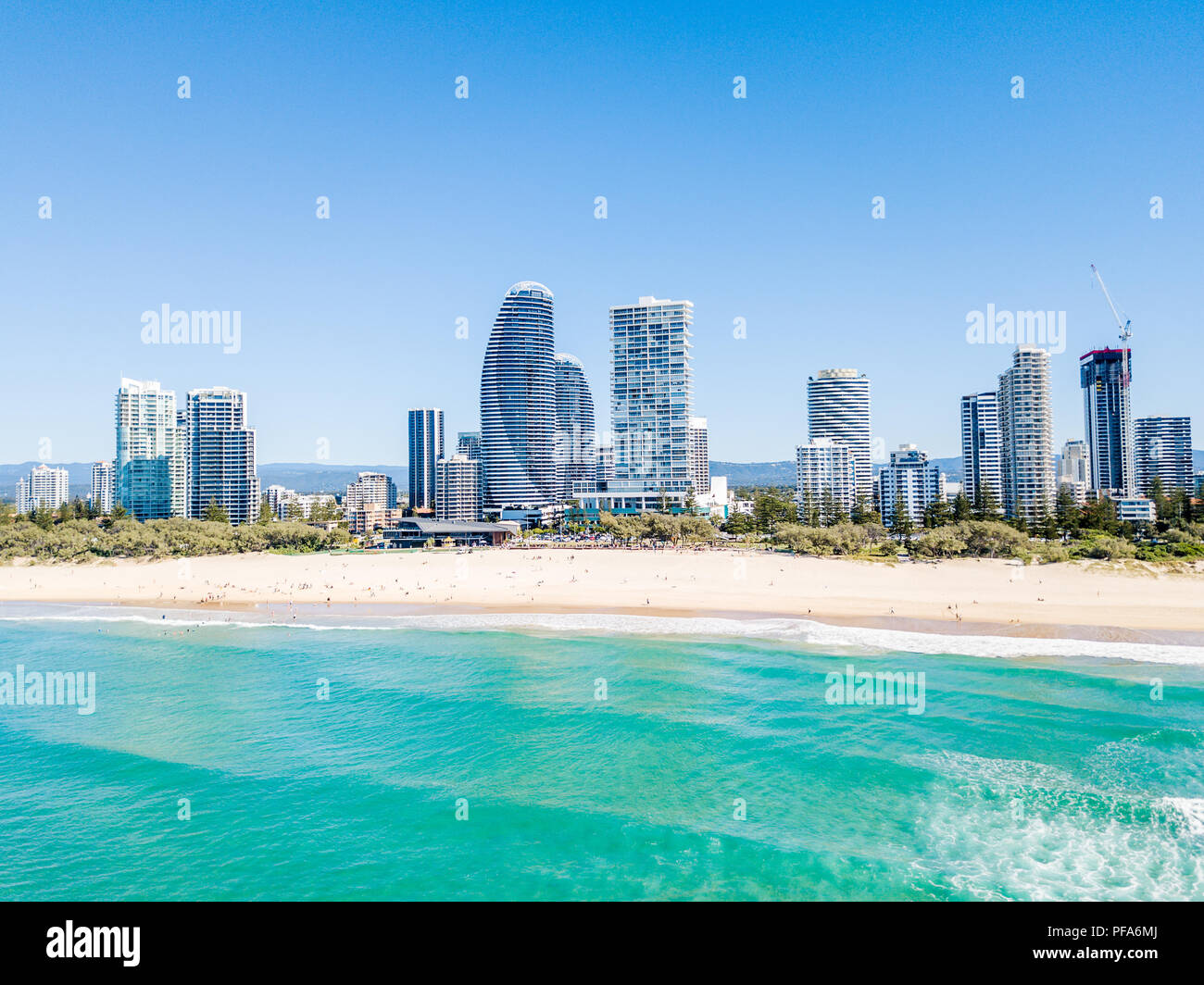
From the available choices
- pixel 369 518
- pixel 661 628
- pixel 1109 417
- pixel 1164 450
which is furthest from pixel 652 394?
pixel 1164 450

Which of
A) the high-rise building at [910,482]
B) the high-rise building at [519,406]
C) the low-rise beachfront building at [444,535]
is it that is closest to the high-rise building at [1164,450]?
the high-rise building at [910,482]

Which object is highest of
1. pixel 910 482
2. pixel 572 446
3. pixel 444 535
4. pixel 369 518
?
pixel 572 446

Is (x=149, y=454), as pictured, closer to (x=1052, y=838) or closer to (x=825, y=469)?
(x=825, y=469)

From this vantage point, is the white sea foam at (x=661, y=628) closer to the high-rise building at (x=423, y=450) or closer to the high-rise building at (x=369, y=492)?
the high-rise building at (x=369, y=492)

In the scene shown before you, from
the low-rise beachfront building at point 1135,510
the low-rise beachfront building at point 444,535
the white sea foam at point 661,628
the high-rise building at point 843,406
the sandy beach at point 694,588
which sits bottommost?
the white sea foam at point 661,628

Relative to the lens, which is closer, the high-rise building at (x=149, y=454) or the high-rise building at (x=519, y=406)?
the high-rise building at (x=149, y=454)

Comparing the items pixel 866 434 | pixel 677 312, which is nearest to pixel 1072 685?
pixel 677 312
